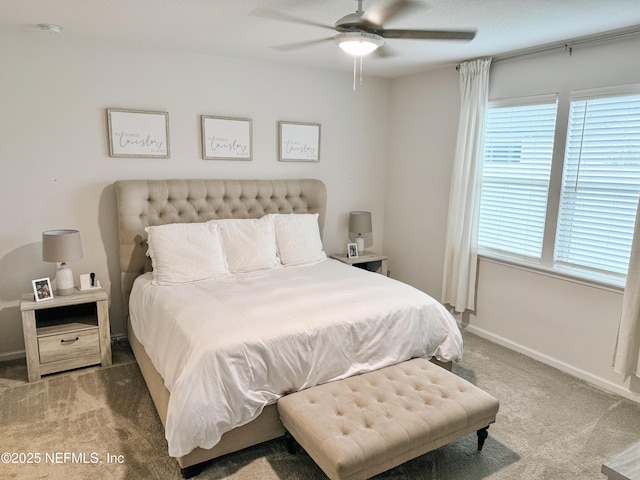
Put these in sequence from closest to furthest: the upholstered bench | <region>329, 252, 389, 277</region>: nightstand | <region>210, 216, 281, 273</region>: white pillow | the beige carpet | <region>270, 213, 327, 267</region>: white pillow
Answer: the upholstered bench
the beige carpet
<region>210, 216, 281, 273</region>: white pillow
<region>270, 213, 327, 267</region>: white pillow
<region>329, 252, 389, 277</region>: nightstand

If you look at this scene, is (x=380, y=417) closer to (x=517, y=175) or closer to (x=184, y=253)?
(x=184, y=253)

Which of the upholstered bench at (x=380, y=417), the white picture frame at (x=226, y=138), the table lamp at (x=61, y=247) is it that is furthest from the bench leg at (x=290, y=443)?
the white picture frame at (x=226, y=138)

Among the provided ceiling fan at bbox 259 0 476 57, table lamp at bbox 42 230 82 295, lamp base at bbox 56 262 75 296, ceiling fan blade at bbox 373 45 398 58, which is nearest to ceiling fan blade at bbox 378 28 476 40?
ceiling fan at bbox 259 0 476 57

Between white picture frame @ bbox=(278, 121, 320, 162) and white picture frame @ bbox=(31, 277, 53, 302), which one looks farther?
white picture frame @ bbox=(278, 121, 320, 162)

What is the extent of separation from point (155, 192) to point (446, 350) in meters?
2.52

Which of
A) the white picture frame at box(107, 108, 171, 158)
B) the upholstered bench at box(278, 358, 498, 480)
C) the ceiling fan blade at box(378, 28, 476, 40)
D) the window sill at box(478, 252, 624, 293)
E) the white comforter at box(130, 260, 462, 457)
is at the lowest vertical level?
the upholstered bench at box(278, 358, 498, 480)

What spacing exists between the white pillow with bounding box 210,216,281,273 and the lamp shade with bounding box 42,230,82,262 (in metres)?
1.03

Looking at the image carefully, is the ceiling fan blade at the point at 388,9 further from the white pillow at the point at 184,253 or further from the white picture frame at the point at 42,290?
the white picture frame at the point at 42,290

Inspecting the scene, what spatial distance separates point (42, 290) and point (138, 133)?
1.38 metres

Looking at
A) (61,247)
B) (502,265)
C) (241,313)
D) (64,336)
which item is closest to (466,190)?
(502,265)

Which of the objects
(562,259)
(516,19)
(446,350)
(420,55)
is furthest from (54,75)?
(562,259)

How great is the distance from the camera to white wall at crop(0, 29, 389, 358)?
122 inches

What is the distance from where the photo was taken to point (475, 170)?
3744mm

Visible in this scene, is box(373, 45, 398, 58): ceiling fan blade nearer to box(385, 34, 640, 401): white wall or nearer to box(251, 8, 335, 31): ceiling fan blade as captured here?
box(251, 8, 335, 31): ceiling fan blade
